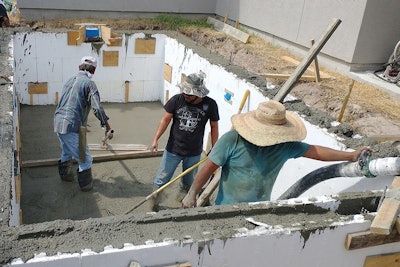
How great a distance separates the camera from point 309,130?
489cm

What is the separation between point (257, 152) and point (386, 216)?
101 cm

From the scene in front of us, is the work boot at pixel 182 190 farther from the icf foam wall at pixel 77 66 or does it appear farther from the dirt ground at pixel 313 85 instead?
the icf foam wall at pixel 77 66

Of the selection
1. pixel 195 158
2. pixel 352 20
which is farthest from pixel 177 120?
pixel 352 20

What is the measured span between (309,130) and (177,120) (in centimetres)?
160

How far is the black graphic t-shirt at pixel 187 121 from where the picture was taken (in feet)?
15.4

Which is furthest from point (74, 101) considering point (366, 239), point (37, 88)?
point (366, 239)

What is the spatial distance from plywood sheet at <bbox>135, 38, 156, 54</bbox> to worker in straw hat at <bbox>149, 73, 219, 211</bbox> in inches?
160

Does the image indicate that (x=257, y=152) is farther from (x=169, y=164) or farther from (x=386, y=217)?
(x=169, y=164)

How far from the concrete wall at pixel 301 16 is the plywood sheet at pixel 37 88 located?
4.54 m

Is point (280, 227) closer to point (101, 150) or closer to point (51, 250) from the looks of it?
point (51, 250)

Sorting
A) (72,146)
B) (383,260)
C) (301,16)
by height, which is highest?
(301,16)

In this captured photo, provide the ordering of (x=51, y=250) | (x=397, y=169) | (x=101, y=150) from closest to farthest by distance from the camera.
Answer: (x=51, y=250)
(x=397, y=169)
(x=101, y=150)

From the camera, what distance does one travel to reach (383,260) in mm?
3020

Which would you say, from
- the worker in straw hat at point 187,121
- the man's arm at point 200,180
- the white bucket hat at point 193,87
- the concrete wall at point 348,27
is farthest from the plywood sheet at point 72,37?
the man's arm at point 200,180
